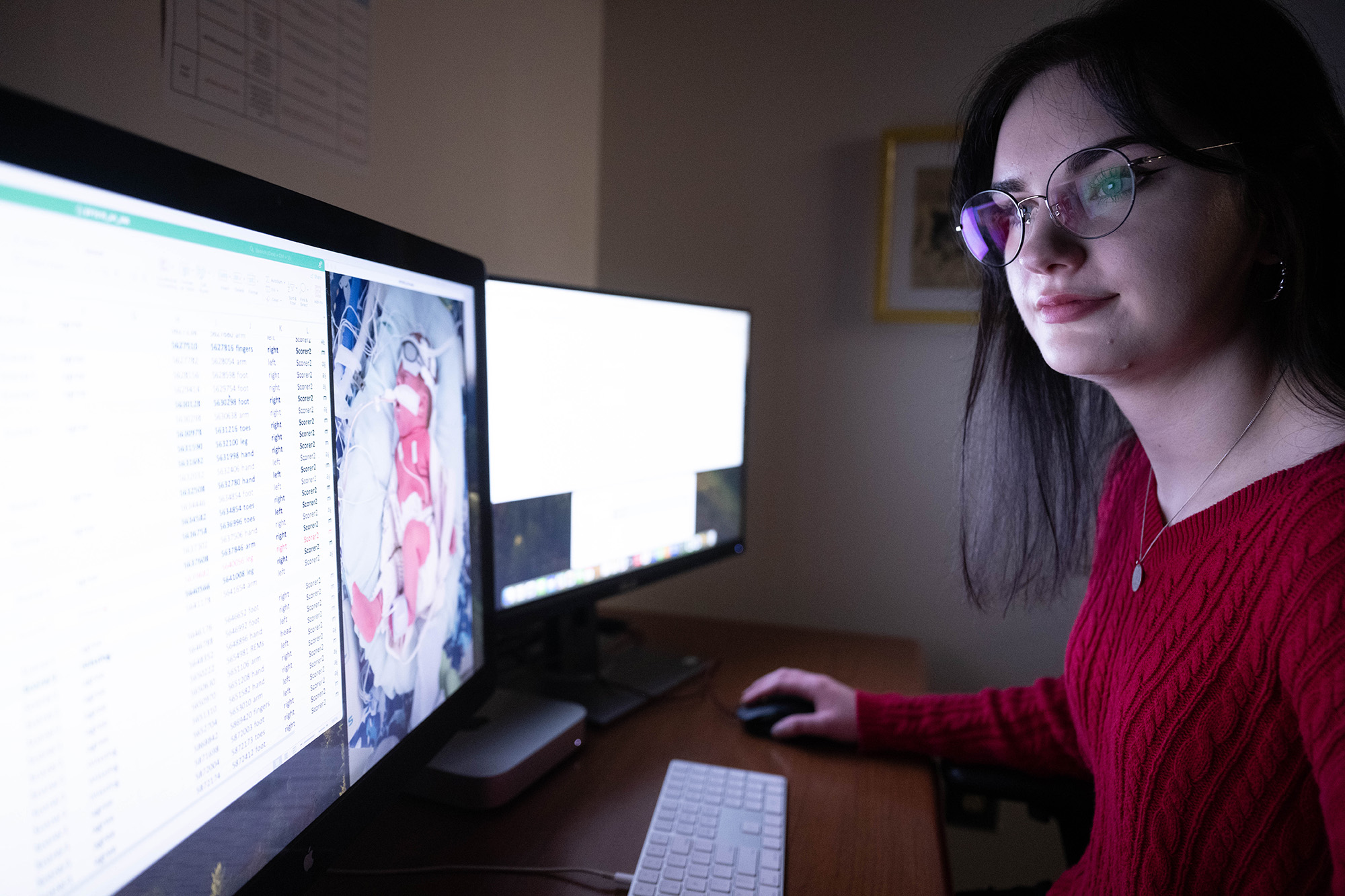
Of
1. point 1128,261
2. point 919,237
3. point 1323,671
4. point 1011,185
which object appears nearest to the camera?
point 1323,671

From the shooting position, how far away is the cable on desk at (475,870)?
0.67m

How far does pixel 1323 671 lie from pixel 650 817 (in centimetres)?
59

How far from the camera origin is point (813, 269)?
58.9 inches

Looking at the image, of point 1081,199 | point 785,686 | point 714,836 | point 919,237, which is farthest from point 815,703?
point 919,237

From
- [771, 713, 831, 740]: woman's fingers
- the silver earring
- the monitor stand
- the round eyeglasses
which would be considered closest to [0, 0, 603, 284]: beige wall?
the monitor stand

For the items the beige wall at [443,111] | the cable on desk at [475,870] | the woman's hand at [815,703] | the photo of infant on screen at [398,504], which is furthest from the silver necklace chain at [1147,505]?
the beige wall at [443,111]

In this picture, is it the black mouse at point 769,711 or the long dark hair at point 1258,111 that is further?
the black mouse at point 769,711

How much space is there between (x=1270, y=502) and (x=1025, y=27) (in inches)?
43.0

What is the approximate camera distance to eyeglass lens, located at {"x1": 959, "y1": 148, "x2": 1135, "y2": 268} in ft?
2.10

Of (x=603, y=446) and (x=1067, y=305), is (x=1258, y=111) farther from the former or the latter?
(x=603, y=446)

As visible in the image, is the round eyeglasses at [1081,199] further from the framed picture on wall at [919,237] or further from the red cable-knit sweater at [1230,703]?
the framed picture on wall at [919,237]

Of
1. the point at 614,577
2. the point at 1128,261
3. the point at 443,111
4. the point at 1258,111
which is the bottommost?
the point at 614,577

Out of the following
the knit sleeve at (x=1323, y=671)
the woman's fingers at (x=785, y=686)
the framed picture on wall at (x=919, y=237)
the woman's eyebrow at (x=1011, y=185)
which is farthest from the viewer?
the framed picture on wall at (x=919, y=237)

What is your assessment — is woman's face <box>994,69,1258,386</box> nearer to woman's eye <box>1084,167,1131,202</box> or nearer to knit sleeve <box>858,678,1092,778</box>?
woman's eye <box>1084,167,1131,202</box>
